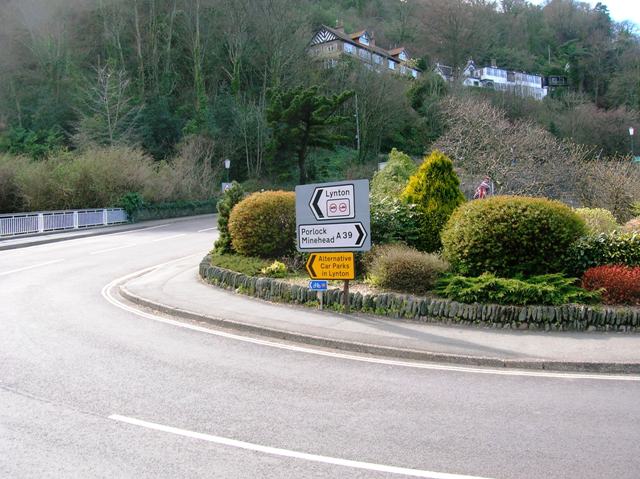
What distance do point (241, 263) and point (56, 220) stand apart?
20564mm

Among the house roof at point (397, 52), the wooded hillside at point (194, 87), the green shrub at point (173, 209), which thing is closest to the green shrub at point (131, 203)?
the green shrub at point (173, 209)

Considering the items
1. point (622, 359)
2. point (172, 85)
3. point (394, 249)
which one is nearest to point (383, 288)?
point (394, 249)

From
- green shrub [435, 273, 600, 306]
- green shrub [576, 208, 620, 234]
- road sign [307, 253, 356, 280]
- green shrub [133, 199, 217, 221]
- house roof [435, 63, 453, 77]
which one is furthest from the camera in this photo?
house roof [435, 63, 453, 77]

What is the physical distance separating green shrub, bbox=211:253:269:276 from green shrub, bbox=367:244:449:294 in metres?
3.20

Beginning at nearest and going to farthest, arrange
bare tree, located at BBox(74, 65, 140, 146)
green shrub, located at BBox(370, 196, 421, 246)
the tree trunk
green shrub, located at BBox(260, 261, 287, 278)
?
green shrub, located at BBox(260, 261, 287, 278), green shrub, located at BBox(370, 196, 421, 246), bare tree, located at BBox(74, 65, 140, 146), the tree trunk

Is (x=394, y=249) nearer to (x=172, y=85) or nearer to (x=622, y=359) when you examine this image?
(x=622, y=359)

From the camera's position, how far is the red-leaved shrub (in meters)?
10.1

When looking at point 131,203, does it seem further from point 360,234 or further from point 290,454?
point 290,454

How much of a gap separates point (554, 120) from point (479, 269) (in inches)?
2179

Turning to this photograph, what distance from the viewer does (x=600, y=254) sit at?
437 inches

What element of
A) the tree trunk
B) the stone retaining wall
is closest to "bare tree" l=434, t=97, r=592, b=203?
the stone retaining wall

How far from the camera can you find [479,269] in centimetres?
1135

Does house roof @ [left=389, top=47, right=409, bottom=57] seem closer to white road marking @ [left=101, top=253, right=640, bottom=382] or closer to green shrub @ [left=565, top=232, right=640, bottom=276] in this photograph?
green shrub @ [left=565, top=232, right=640, bottom=276]

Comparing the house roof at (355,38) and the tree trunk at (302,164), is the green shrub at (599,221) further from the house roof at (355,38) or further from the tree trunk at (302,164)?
the house roof at (355,38)
